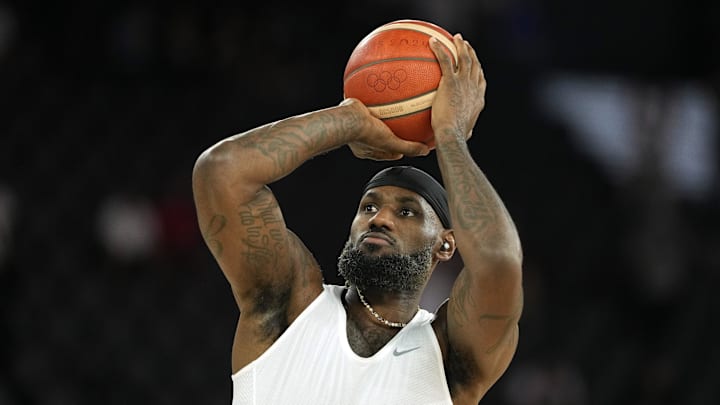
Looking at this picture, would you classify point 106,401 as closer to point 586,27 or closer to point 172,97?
point 172,97

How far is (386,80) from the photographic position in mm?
3768

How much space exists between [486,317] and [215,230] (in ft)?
3.18

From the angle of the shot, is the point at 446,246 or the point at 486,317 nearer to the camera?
the point at 486,317

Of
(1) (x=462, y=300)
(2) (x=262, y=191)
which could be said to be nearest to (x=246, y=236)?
(2) (x=262, y=191)

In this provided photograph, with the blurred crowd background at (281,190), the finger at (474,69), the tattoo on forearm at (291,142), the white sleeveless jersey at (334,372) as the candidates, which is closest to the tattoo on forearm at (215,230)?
the tattoo on forearm at (291,142)

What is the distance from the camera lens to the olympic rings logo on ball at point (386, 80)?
3750mm

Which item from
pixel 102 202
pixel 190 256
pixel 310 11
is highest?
pixel 310 11

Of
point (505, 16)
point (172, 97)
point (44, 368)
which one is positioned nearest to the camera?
point (44, 368)

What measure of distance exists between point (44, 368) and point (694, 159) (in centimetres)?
824

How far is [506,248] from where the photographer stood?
3459 millimetres

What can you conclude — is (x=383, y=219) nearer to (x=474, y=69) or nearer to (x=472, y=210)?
(x=472, y=210)

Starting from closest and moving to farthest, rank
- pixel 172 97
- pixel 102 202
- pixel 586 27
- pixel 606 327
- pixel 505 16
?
pixel 102 202
pixel 172 97
pixel 606 327
pixel 505 16
pixel 586 27

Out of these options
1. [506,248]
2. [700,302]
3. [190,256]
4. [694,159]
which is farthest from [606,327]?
[506,248]

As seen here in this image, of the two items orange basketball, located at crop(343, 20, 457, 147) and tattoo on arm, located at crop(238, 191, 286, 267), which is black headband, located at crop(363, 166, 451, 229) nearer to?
orange basketball, located at crop(343, 20, 457, 147)
